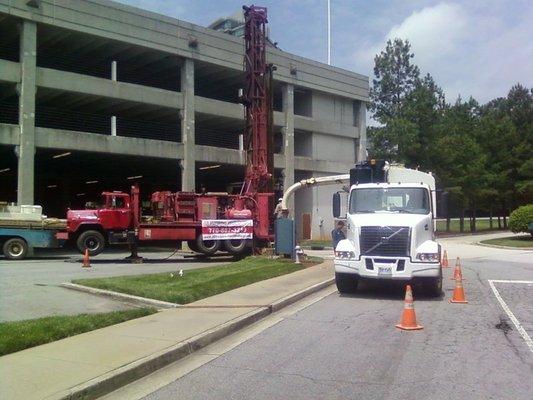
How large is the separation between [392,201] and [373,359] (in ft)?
22.8

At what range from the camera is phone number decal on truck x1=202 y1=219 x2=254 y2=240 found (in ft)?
86.8

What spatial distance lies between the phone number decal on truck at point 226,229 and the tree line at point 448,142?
33.5 m

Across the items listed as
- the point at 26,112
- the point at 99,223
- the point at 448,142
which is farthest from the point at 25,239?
the point at 448,142

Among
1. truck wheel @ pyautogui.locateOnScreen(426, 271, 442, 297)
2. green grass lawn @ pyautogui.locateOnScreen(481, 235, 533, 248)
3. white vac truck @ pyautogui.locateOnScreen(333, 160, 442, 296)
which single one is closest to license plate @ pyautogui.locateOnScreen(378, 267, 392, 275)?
white vac truck @ pyautogui.locateOnScreen(333, 160, 442, 296)

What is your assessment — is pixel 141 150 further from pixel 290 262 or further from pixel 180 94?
pixel 290 262

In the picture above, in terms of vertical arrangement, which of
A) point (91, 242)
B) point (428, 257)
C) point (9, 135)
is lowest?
point (428, 257)

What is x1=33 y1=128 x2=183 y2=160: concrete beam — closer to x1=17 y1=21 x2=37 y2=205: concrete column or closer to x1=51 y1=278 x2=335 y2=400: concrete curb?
x1=17 y1=21 x2=37 y2=205: concrete column

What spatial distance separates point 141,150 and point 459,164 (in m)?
35.9

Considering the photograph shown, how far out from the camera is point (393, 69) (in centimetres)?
6512

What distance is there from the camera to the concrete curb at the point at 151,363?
238 inches

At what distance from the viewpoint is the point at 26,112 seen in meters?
29.2

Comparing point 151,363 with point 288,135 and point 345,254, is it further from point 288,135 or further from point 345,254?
point 288,135

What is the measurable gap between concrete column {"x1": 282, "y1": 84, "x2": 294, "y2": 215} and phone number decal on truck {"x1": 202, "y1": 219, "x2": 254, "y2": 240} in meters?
16.2

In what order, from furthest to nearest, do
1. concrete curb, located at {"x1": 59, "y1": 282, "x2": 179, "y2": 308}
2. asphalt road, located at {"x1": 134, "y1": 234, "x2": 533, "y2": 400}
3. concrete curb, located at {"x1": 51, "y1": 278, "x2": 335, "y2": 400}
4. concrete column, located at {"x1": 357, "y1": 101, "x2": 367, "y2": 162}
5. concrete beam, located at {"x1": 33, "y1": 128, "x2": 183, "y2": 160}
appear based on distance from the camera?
concrete column, located at {"x1": 357, "y1": 101, "x2": 367, "y2": 162} < concrete beam, located at {"x1": 33, "y1": 128, "x2": 183, "y2": 160} < concrete curb, located at {"x1": 59, "y1": 282, "x2": 179, "y2": 308} < asphalt road, located at {"x1": 134, "y1": 234, "x2": 533, "y2": 400} < concrete curb, located at {"x1": 51, "y1": 278, "x2": 335, "y2": 400}
